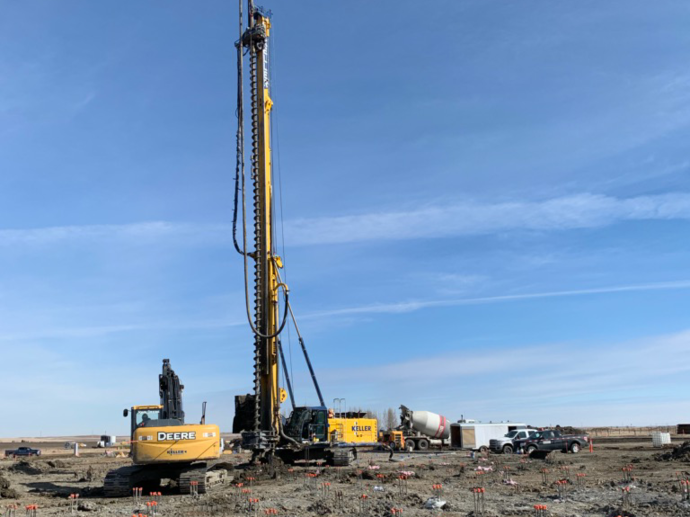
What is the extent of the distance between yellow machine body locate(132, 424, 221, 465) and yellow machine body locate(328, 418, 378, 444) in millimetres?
11558

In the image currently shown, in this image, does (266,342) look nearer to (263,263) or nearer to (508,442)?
(263,263)

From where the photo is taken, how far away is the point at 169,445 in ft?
70.2

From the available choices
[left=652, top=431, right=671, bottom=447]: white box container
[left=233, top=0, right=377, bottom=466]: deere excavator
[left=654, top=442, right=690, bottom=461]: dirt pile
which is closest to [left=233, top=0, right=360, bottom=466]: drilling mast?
[left=233, top=0, right=377, bottom=466]: deere excavator

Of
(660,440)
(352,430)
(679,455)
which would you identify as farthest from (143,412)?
(660,440)

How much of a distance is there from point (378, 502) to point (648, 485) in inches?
362

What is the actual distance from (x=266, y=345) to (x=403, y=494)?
12756mm

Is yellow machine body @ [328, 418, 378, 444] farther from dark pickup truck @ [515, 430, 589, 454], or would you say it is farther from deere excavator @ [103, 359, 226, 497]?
dark pickup truck @ [515, 430, 589, 454]

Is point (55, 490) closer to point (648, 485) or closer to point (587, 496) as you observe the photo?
point (587, 496)

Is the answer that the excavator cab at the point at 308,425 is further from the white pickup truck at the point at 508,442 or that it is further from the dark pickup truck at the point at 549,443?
the dark pickup truck at the point at 549,443

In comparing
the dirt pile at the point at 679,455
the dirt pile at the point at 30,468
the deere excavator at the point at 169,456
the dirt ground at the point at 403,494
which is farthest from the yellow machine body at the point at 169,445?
the dirt pile at the point at 679,455

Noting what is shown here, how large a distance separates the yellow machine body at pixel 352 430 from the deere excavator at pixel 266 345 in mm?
48

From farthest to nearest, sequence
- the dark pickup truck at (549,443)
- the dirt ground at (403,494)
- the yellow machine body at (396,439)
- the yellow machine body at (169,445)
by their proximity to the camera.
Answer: the yellow machine body at (396,439), the dark pickup truck at (549,443), the yellow machine body at (169,445), the dirt ground at (403,494)

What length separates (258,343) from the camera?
3147 centimetres

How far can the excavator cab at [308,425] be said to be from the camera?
31.7 m
